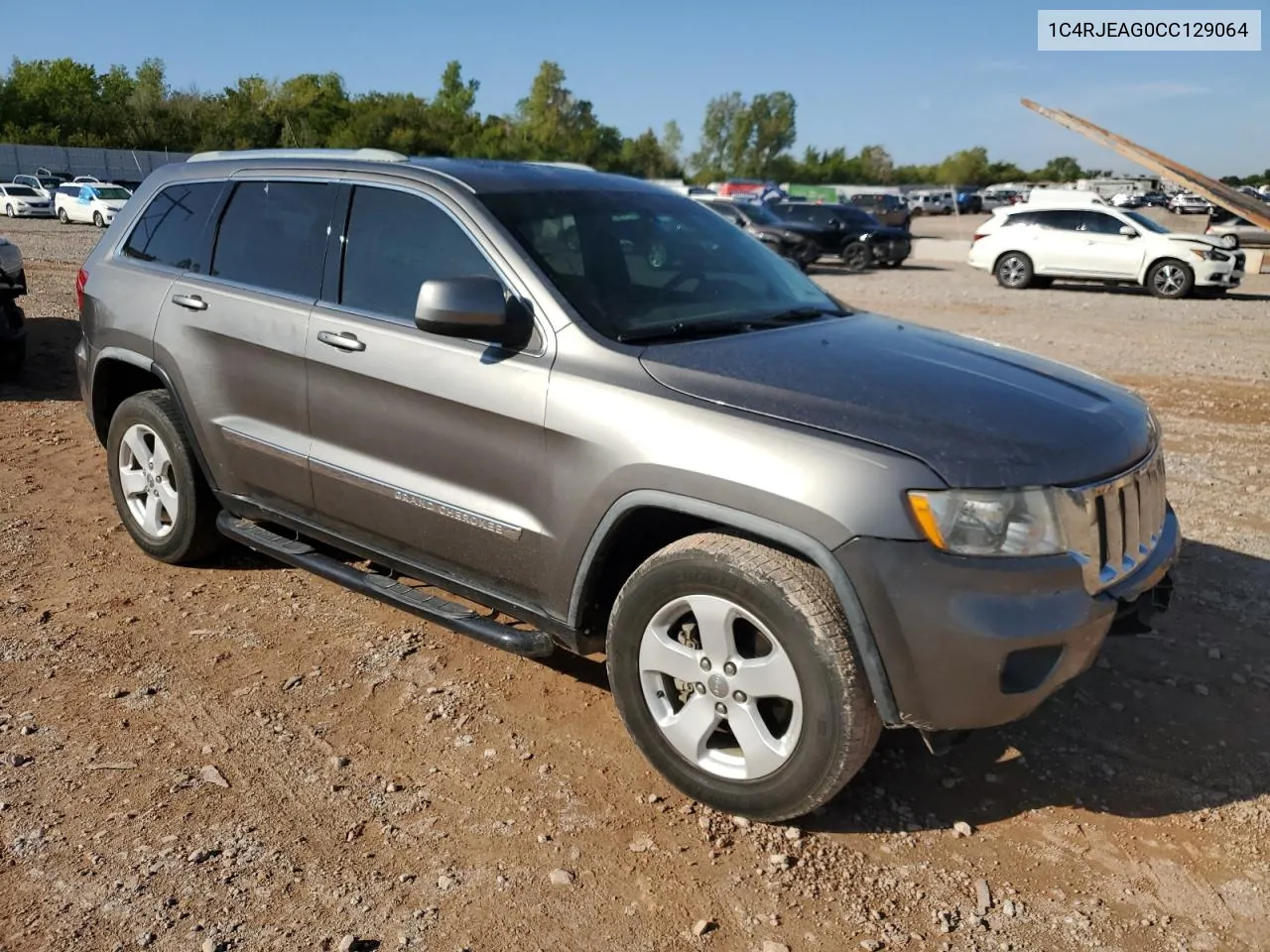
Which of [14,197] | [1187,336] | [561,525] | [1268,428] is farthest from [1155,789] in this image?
[14,197]

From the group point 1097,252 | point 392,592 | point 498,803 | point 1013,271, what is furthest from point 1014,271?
point 498,803

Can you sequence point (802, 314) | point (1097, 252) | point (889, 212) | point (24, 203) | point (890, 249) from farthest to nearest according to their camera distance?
point (889, 212) → point (24, 203) → point (890, 249) → point (1097, 252) → point (802, 314)

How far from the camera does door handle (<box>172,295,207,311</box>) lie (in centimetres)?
441

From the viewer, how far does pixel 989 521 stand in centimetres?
271

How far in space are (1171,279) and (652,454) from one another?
60.8 ft

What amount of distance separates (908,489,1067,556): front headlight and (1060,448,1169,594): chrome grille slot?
67mm

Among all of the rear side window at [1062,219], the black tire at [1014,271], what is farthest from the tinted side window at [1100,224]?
the black tire at [1014,271]

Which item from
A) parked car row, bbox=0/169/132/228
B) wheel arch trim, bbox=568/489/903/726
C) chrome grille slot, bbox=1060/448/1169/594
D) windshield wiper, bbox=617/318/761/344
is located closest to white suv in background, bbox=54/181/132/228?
parked car row, bbox=0/169/132/228

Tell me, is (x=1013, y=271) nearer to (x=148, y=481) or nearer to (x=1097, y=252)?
(x=1097, y=252)

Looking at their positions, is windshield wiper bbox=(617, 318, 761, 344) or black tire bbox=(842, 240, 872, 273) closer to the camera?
windshield wiper bbox=(617, 318, 761, 344)

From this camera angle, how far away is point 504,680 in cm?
394

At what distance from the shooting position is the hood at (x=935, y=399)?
2.78 meters

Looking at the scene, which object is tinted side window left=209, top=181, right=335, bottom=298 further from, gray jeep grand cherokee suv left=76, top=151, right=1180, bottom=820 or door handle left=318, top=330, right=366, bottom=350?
door handle left=318, top=330, right=366, bottom=350

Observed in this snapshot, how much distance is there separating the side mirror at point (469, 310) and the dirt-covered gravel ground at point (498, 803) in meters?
1.33
